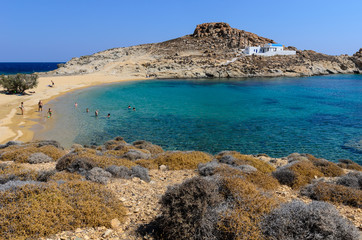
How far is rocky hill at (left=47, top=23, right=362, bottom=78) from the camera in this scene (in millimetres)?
84438

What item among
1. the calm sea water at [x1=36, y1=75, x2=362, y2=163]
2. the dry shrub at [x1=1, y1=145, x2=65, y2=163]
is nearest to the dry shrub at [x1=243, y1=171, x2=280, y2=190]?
the dry shrub at [x1=1, y1=145, x2=65, y2=163]

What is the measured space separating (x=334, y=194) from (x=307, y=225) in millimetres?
3415

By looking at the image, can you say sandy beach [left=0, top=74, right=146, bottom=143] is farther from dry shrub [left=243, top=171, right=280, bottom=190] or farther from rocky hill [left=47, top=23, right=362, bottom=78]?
rocky hill [left=47, top=23, right=362, bottom=78]

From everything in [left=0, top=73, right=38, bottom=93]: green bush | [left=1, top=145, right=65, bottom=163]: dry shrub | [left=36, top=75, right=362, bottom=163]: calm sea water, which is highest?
[left=0, top=73, right=38, bottom=93]: green bush

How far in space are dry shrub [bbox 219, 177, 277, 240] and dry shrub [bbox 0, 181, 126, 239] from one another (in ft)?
8.65

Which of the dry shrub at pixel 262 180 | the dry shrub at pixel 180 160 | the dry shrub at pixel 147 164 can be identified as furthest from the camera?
the dry shrub at pixel 180 160

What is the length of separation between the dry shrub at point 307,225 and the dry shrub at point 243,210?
21 centimetres

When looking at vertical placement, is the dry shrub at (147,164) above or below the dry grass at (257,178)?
below

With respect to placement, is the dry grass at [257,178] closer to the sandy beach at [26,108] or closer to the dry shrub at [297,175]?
the dry shrub at [297,175]

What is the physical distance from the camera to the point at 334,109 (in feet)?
117

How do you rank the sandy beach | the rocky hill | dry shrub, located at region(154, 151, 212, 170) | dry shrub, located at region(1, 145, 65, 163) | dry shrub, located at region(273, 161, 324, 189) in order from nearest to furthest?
1. dry shrub, located at region(273, 161, 324, 189)
2. dry shrub, located at region(1, 145, 65, 163)
3. dry shrub, located at region(154, 151, 212, 170)
4. the sandy beach
5. the rocky hill

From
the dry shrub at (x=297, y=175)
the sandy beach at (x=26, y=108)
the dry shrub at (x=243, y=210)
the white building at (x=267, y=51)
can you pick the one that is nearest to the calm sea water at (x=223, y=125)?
the sandy beach at (x=26, y=108)

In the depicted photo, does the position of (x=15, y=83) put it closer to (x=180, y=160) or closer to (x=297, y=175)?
(x=180, y=160)

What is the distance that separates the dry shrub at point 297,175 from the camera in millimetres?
8719
